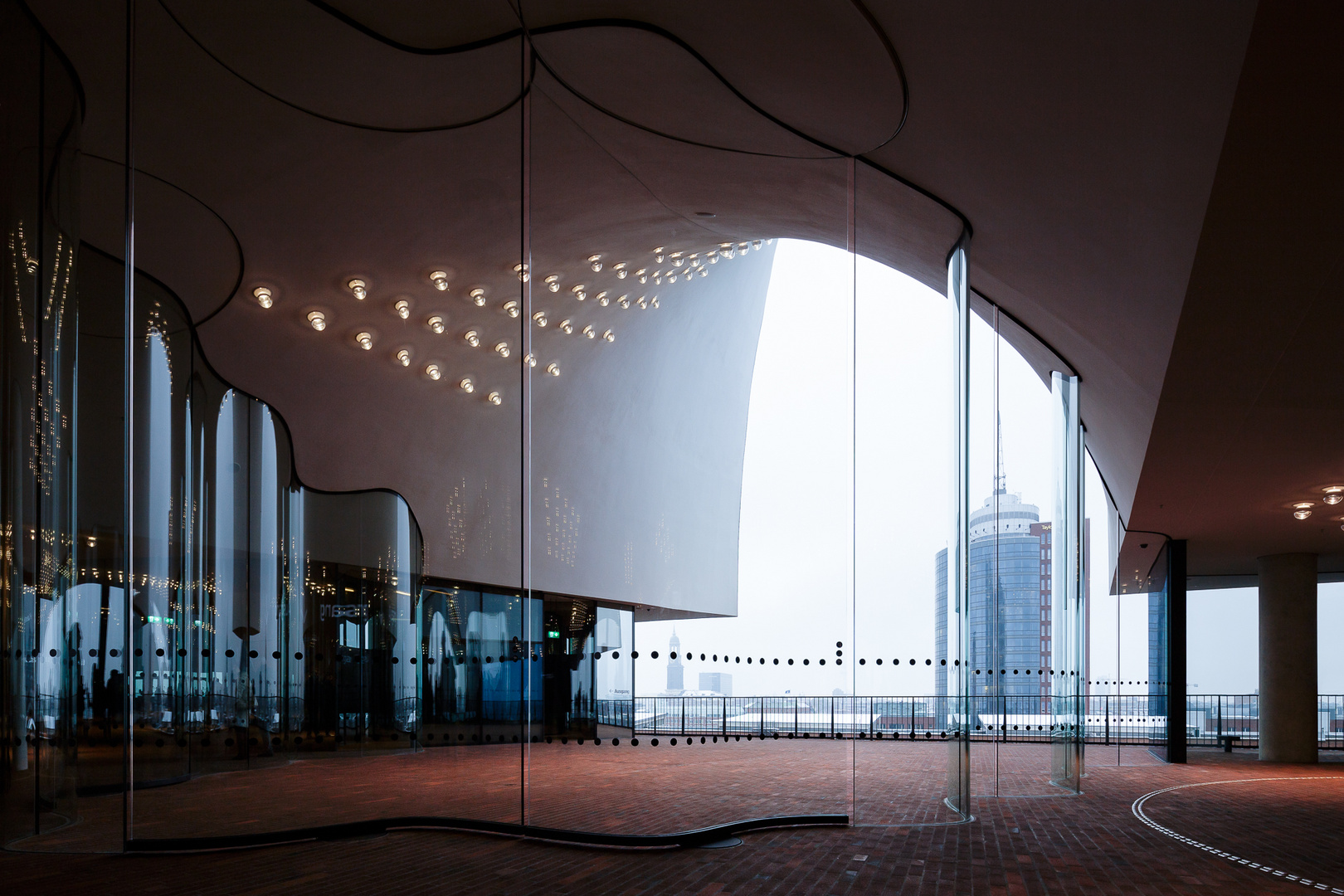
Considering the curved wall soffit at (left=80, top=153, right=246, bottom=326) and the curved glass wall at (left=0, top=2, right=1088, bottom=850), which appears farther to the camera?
the curved wall soffit at (left=80, top=153, right=246, bottom=326)

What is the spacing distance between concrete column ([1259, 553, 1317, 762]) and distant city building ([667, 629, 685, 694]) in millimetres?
16272

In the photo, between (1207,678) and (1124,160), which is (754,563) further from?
(1207,678)

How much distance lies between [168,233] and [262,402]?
56.1 inches

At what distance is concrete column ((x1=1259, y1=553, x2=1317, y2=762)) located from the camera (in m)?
19.1

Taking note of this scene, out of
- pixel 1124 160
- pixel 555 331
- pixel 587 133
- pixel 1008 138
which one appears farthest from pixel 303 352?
pixel 1124 160

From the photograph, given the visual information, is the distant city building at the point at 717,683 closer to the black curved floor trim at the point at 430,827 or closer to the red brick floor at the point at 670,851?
the red brick floor at the point at 670,851

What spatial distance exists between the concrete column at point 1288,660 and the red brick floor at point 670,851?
437 inches

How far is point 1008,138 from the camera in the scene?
20.3 feet

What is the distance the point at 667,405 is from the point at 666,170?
6.20 feet

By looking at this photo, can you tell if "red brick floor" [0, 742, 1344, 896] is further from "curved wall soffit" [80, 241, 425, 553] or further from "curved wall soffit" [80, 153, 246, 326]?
"curved wall soffit" [80, 153, 246, 326]

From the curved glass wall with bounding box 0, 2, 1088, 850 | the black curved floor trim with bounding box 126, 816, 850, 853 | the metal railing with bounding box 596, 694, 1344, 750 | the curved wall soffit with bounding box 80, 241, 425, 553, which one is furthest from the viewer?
the curved wall soffit with bounding box 80, 241, 425, 553

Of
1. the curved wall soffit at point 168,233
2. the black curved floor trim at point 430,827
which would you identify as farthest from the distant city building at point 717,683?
the curved wall soffit at point 168,233

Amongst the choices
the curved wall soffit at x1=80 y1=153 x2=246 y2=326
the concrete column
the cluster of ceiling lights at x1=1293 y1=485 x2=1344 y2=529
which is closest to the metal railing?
the cluster of ceiling lights at x1=1293 y1=485 x2=1344 y2=529

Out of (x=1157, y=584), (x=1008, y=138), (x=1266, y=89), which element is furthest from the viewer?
(x=1157, y=584)
